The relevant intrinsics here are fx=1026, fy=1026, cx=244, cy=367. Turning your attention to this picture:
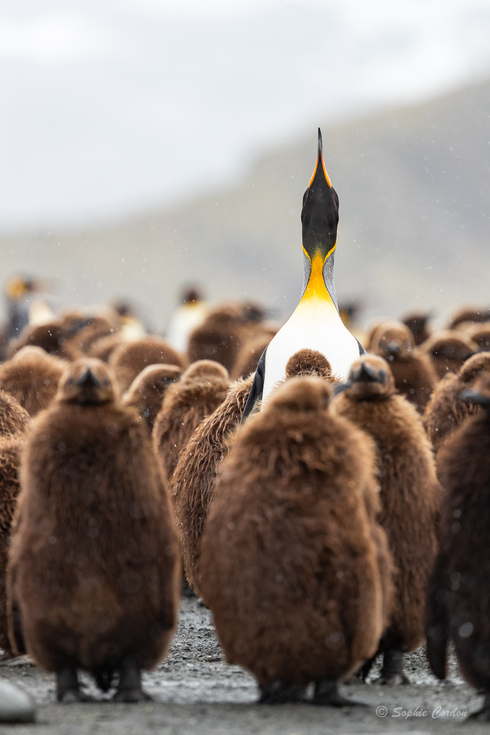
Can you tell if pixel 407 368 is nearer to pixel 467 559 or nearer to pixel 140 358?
pixel 140 358

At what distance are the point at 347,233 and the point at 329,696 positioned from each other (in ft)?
273

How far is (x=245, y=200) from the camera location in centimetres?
9619

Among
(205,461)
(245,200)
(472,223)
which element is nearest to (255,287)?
(245,200)

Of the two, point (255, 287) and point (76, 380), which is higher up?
point (255, 287)

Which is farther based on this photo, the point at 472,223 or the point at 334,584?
the point at 472,223

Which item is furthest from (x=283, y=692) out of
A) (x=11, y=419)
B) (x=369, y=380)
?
(x=11, y=419)

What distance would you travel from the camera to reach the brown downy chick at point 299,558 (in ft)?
11.2

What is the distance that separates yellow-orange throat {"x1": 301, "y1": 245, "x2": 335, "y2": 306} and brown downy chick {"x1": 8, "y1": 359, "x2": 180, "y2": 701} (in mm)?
2406

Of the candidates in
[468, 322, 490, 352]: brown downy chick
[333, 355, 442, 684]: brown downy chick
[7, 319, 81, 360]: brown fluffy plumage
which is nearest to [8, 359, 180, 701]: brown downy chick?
[333, 355, 442, 684]: brown downy chick

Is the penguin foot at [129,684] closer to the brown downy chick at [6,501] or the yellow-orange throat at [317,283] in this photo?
the brown downy chick at [6,501]

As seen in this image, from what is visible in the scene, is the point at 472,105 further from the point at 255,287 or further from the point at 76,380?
the point at 76,380

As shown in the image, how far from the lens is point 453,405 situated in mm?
5449

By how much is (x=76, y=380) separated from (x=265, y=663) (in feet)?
3.92

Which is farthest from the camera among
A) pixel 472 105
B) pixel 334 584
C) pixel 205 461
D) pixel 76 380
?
pixel 472 105
